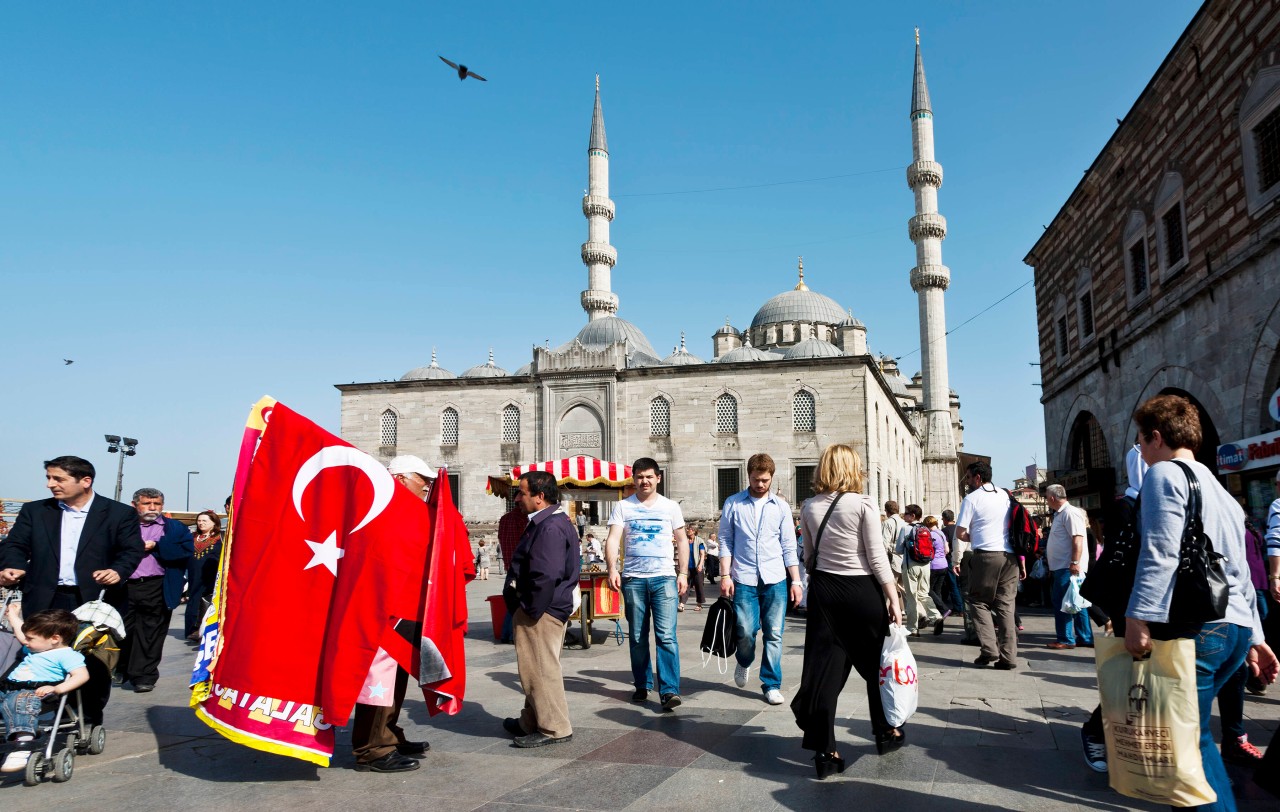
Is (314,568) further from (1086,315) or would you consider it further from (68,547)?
(1086,315)

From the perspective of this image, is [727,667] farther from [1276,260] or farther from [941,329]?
[941,329]

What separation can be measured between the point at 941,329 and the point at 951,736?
4341 centimetres

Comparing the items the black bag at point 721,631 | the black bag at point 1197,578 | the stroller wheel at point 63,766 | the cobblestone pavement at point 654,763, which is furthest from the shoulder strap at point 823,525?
the stroller wheel at point 63,766

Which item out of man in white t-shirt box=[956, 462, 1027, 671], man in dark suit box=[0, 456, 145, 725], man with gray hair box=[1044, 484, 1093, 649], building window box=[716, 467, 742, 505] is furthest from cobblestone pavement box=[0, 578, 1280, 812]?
building window box=[716, 467, 742, 505]

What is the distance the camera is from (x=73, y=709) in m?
4.59

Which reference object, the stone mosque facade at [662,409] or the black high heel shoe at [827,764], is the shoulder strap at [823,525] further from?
the stone mosque facade at [662,409]

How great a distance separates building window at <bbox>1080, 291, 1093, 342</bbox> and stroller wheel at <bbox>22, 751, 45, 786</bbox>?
57.8ft

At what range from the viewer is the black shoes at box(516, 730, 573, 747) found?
4602 mm

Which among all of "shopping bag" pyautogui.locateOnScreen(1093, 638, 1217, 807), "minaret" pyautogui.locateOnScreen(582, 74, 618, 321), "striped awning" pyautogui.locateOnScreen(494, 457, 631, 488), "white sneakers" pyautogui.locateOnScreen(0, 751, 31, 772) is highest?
"minaret" pyautogui.locateOnScreen(582, 74, 618, 321)

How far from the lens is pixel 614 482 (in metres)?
14.2

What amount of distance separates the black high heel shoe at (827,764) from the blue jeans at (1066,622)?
533 centimetres

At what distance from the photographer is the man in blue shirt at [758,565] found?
233 inches

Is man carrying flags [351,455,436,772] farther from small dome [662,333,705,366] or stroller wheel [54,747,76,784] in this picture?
small dome [662,333,705,366]

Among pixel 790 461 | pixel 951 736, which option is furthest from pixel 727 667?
pixel 790 461
